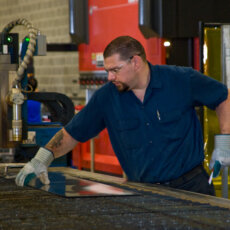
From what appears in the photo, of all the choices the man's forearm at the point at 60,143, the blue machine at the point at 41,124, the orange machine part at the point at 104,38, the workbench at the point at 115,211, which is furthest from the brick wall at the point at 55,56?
the workbench at the point at 115,211

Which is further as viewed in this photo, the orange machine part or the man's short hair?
the orange machine part

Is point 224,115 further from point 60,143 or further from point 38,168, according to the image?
point 38,168

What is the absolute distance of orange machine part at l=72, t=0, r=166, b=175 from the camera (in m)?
7.40

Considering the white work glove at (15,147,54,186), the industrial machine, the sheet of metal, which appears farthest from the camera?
the industrial machine

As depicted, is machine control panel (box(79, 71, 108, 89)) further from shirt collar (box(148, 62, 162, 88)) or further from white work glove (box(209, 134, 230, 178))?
white work glove (box(209, 134, 230, 178))

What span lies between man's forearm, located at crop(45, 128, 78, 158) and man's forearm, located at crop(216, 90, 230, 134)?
2.65 ft

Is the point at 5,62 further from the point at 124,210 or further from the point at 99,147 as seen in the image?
the point at 99,147

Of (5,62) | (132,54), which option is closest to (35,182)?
(132,54)

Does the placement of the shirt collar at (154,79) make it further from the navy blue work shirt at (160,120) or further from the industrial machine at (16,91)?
the industrial machine at (16,91)

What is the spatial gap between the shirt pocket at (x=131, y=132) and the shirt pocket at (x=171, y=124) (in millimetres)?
124

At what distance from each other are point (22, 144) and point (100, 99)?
77 cm

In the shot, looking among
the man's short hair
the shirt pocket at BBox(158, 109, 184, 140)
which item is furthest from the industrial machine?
the shirt pocket at BBox(158, 109, 184, 140)

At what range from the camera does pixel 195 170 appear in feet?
11.0

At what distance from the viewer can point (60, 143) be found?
346 centimetres
